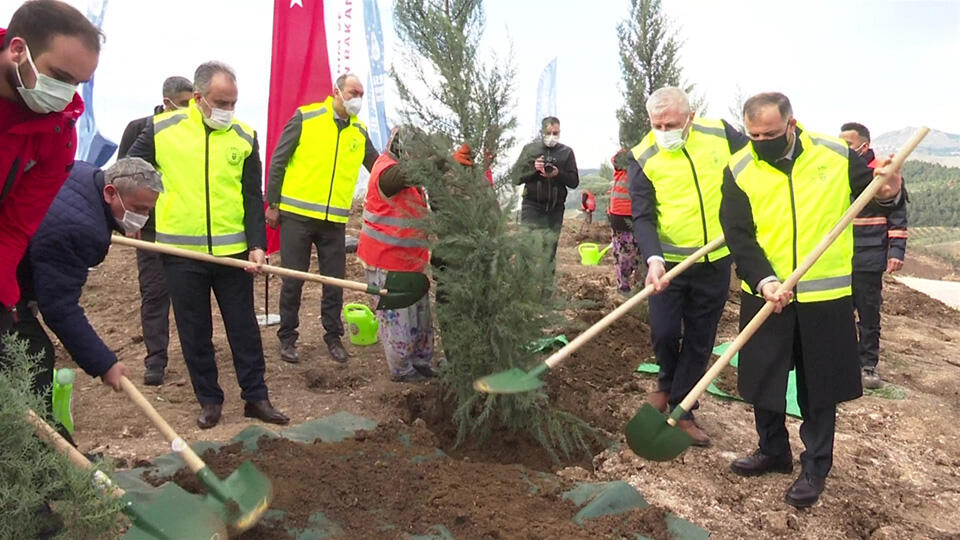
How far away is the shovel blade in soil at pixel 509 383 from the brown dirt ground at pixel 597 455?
380 millimetres

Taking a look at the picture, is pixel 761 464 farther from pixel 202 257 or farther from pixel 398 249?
pixel 202 257

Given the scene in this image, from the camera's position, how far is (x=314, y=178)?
5.29m

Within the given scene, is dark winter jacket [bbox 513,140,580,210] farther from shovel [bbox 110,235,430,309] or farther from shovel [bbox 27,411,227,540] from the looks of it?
shovel [bbox 27,411,227,540]

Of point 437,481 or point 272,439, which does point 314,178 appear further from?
point 437,481

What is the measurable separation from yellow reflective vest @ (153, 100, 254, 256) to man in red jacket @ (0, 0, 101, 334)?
1493mm

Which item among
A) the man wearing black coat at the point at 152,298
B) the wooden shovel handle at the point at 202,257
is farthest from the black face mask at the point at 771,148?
the man wearing black coat at the point at 152,298

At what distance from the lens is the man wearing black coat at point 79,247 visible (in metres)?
2.76

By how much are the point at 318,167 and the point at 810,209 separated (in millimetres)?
3450

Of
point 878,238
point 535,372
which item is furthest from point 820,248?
point 878,238

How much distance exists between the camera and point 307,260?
5.46 metres

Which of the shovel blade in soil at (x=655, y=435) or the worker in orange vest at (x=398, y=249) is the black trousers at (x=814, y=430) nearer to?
the shovel blade in soil at (x=655, y=435)

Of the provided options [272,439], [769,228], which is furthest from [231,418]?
[769,228]

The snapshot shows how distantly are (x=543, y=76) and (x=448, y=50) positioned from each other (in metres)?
16.3

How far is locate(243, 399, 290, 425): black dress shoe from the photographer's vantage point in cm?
417
